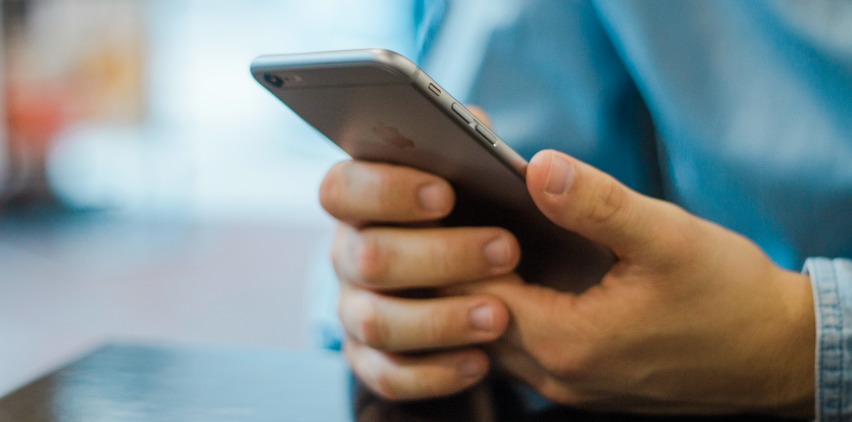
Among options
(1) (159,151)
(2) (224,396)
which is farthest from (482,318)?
(1) (159,151)

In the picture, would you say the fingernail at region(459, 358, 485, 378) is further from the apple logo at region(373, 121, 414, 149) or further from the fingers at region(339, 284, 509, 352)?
the apple logo at region(373, 121, 414, 149)

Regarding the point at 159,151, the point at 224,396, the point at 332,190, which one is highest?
A: the point at 332,190


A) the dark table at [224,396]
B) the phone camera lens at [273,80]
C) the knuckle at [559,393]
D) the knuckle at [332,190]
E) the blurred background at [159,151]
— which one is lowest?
the blurred background at [159,151]

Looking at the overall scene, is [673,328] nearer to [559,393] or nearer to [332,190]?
[559,393]

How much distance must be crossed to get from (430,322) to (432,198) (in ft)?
0.22

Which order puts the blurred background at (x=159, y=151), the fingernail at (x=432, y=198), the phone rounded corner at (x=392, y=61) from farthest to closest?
the blurred background at (x=159, y=151)
the fingernail at (x=432, y=198)
the phone rounded corner at (x=392, y=61)

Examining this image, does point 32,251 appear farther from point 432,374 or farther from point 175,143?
point 432,374

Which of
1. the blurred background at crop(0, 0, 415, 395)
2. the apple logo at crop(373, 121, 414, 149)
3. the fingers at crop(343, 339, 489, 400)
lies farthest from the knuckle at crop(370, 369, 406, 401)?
the blurred background at crop(0, 0, 415, 395)

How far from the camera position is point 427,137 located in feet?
1.16

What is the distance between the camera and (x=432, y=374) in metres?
0.41

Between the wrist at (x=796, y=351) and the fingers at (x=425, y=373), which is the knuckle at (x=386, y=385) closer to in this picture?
the fingers at (x=425, y=373)

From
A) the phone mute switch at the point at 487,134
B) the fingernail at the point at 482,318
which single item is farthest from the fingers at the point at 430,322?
the phone mute switch at the point at 487,134

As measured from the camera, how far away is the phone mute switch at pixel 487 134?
0.34m

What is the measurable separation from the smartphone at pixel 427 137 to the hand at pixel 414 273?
0.05 feet
